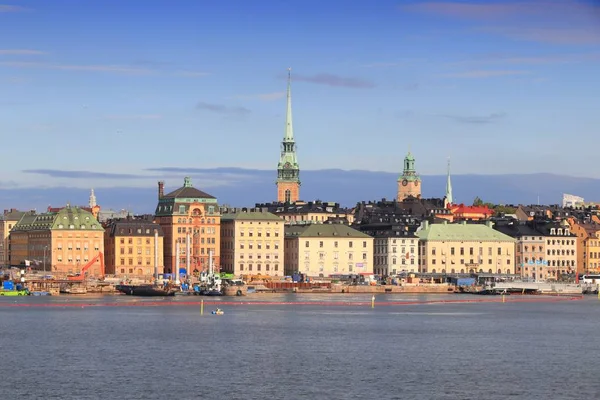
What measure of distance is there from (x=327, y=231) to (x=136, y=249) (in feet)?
54.5

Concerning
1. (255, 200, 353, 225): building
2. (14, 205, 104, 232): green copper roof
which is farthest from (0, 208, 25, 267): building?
(255, 200, 353, 225): building

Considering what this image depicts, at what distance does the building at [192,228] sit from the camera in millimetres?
132750

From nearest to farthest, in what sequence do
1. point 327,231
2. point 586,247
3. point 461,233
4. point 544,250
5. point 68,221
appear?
point 68,221 → point 327,231 → point 461,233 → point 544,250 → point 586,247

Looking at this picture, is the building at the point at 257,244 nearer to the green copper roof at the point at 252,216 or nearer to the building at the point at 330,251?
the green copper roof at the point at 252,216

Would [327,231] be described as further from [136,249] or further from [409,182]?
[409,182]

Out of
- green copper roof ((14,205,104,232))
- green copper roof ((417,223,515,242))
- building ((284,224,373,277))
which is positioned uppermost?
green copper roof ((14,205,104,232))

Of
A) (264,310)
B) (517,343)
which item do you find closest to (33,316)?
(264,310)

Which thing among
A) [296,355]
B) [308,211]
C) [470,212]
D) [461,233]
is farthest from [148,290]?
[470,212]

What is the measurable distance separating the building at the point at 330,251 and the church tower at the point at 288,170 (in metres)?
34.7

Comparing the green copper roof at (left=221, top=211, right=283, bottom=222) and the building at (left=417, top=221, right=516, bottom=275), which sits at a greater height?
the green copper roof at (left=221, top=211, right=283, bottom=222)

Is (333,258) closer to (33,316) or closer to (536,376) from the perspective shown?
(33,316)

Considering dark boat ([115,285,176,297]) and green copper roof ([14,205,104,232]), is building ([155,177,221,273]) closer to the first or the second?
green copper roof ([14,205,104,232])

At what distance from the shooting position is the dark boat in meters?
109

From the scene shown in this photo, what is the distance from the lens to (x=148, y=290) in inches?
4323
